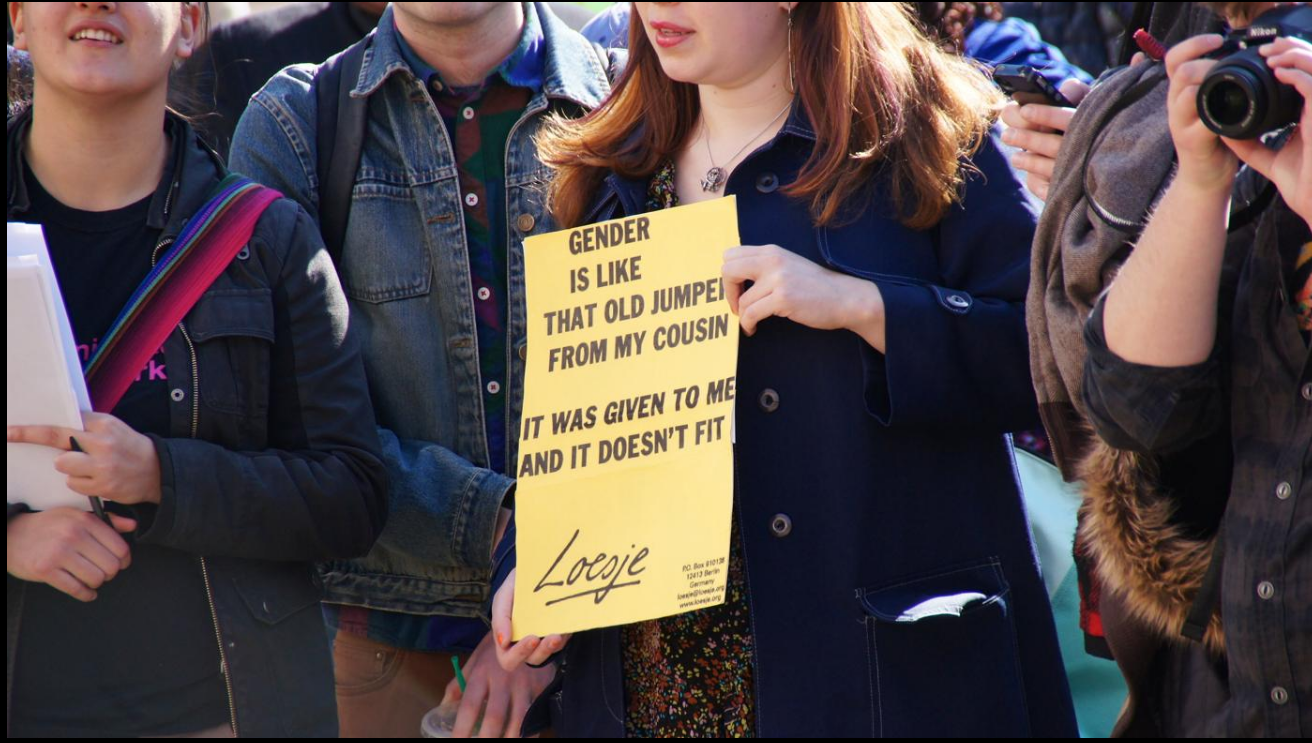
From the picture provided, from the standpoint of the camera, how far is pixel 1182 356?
72.1 inches

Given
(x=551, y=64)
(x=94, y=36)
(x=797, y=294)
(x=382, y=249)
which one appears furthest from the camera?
(x=551, y=64)

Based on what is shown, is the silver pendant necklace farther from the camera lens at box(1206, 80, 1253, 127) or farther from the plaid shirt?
the camera lens at box(1206, 80, 1253, 127)

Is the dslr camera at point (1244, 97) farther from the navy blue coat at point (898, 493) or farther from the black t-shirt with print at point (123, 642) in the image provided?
the black t-shirt with print at point (123, 642)

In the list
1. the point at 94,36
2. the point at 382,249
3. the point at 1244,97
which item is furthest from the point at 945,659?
the point at 94,36

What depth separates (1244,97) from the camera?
66.2 inches

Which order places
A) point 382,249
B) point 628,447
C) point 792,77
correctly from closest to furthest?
point 628,447, point 792,77, point 382,249

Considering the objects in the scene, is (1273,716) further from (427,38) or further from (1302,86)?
(427,38)

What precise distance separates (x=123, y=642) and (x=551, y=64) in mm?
1403

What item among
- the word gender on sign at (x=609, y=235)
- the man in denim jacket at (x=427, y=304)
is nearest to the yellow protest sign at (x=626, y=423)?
the word gender on sign at (x=609, y=235)

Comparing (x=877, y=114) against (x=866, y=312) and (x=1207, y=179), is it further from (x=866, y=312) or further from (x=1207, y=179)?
(x=1207, y=179)

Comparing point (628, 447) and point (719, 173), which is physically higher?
point (719, 173)

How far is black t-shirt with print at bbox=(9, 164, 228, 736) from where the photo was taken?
7.61ft

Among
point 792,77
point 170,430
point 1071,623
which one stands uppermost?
point 792,77

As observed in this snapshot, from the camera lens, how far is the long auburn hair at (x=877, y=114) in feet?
7.32
